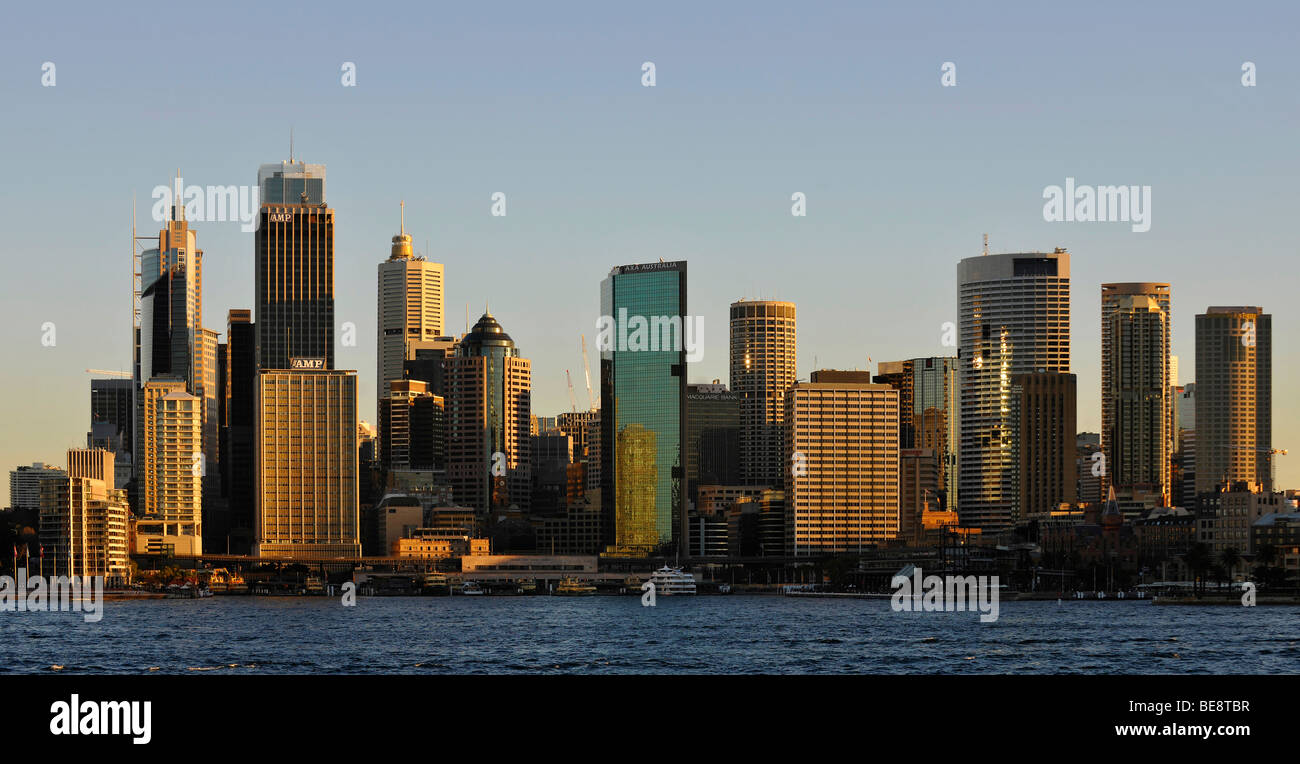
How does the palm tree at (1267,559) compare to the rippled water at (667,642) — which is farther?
the palm tree at (1267,559)

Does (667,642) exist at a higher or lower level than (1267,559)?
higher

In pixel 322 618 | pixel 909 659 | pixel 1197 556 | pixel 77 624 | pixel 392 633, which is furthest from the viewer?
pixel 1197 556

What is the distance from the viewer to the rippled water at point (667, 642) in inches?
3022

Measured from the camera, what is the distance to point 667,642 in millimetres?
101688

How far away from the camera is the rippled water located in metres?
76.8

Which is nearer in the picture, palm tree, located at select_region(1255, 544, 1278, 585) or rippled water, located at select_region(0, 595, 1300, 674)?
rippled water, located at select_region(0, 595, 1300, 674)

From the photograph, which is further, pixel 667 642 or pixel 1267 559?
pixel 1267 559
